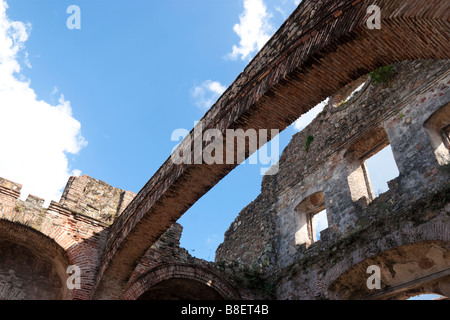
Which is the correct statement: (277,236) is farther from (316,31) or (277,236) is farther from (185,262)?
(316,31)

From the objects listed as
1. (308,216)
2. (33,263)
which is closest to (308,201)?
(308,216)

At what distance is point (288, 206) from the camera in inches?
407

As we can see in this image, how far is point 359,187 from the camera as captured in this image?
27.9ft

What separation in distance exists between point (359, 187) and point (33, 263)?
7240mm

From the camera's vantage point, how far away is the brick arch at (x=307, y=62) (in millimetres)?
2871

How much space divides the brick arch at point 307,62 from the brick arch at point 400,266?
3.59 meters

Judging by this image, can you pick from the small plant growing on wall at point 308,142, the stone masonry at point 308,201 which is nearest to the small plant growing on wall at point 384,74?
the stone masonry at point 308,201

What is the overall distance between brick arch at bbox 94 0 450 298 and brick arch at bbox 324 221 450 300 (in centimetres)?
359

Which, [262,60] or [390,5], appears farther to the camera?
[262,60]

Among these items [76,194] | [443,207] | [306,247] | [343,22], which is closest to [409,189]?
[443,207]

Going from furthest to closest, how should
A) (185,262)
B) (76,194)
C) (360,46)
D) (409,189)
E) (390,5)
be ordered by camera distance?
1. (185,262)
2. (76,194)
3. (409,189)
4. (360,46)
5. (390,5)

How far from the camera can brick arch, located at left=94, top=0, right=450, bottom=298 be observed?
2871 mm

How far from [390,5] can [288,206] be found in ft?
25.8

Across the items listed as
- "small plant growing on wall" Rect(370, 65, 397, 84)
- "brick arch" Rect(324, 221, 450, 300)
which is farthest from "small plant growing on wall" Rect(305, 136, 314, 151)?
"brick arch" Rect(324, 221, 450, 300)
